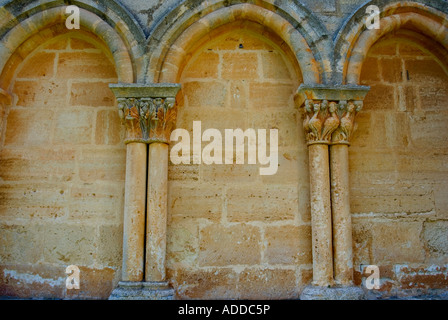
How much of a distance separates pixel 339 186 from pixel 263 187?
0.69m

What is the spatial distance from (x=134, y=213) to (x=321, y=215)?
5.41 feet

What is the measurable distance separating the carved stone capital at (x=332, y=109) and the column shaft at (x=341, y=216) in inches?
5.2

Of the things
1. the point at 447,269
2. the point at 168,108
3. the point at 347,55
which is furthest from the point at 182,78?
the point at 447,269

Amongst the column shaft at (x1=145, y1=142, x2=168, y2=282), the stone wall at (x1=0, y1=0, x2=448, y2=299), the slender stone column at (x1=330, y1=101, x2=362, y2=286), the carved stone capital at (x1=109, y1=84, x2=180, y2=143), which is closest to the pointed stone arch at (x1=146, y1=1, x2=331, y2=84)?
the stone wall at (x1=0, y1=0, x2=448, y2=299)

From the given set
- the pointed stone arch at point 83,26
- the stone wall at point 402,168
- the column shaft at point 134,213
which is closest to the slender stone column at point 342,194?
the stone wall at point 402,168

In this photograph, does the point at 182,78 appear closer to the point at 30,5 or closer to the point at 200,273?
the point at 30,5

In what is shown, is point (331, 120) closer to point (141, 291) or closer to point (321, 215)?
point (321, 215)

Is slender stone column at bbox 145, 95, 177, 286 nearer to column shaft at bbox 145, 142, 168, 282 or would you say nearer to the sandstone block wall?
column shaft at bbox 145, 142, 168, 282

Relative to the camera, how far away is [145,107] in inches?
144

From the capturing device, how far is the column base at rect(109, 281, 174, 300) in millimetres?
3434

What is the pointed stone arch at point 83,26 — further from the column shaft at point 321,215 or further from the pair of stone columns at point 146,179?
the column shaft at point 321,215

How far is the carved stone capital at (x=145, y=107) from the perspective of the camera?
12.1ft

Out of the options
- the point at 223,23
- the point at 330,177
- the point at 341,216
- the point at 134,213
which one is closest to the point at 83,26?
the point at 223,23
